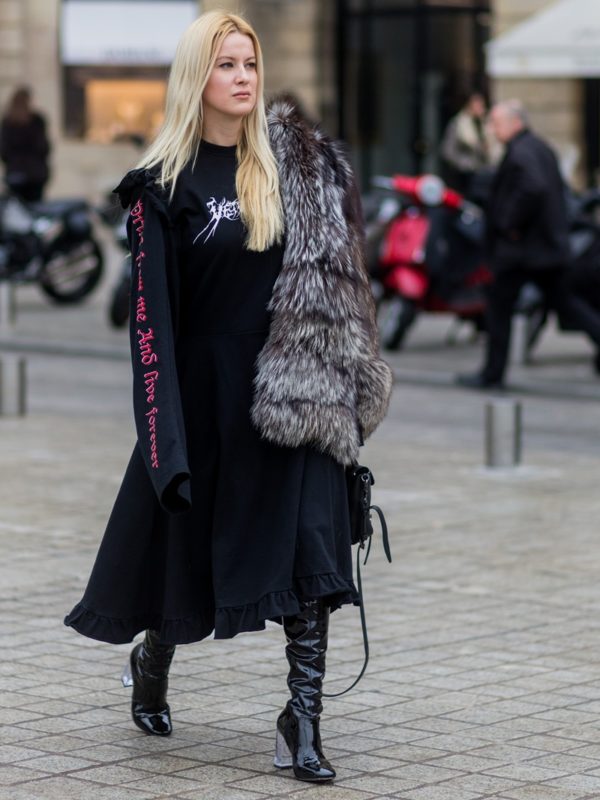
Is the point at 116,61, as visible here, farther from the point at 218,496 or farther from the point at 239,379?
the point at 218,496

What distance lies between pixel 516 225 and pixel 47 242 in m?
6.35

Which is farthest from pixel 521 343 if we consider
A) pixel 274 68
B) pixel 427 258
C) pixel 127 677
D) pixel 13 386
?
pixel 274 68

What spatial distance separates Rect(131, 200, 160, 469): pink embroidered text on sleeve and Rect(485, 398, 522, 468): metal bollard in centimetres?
525

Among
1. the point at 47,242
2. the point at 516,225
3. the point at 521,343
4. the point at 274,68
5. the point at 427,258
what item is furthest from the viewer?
the point at 274,68

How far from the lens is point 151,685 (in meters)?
4.93

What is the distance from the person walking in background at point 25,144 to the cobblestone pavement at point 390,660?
1189cm

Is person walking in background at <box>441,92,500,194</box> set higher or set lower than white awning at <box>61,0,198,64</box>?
lower

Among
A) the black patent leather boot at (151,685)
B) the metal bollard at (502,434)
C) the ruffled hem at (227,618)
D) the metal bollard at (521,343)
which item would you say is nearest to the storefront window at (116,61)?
the metal bollard at (521,343)

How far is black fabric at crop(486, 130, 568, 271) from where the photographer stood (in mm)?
12703

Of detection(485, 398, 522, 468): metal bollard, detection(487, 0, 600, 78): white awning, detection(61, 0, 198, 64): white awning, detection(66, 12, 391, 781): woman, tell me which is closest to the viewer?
detection(66, 12, 391, 781): woman

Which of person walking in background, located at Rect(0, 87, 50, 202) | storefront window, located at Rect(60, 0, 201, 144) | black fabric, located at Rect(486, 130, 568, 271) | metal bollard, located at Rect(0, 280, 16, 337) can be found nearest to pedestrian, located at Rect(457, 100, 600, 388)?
black fabric, located at Rect(486, 130, 568, 271)

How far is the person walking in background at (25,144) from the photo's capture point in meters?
21.9

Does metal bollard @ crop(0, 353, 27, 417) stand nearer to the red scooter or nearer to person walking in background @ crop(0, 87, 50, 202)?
the red scooter

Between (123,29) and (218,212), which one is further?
(123,29)
